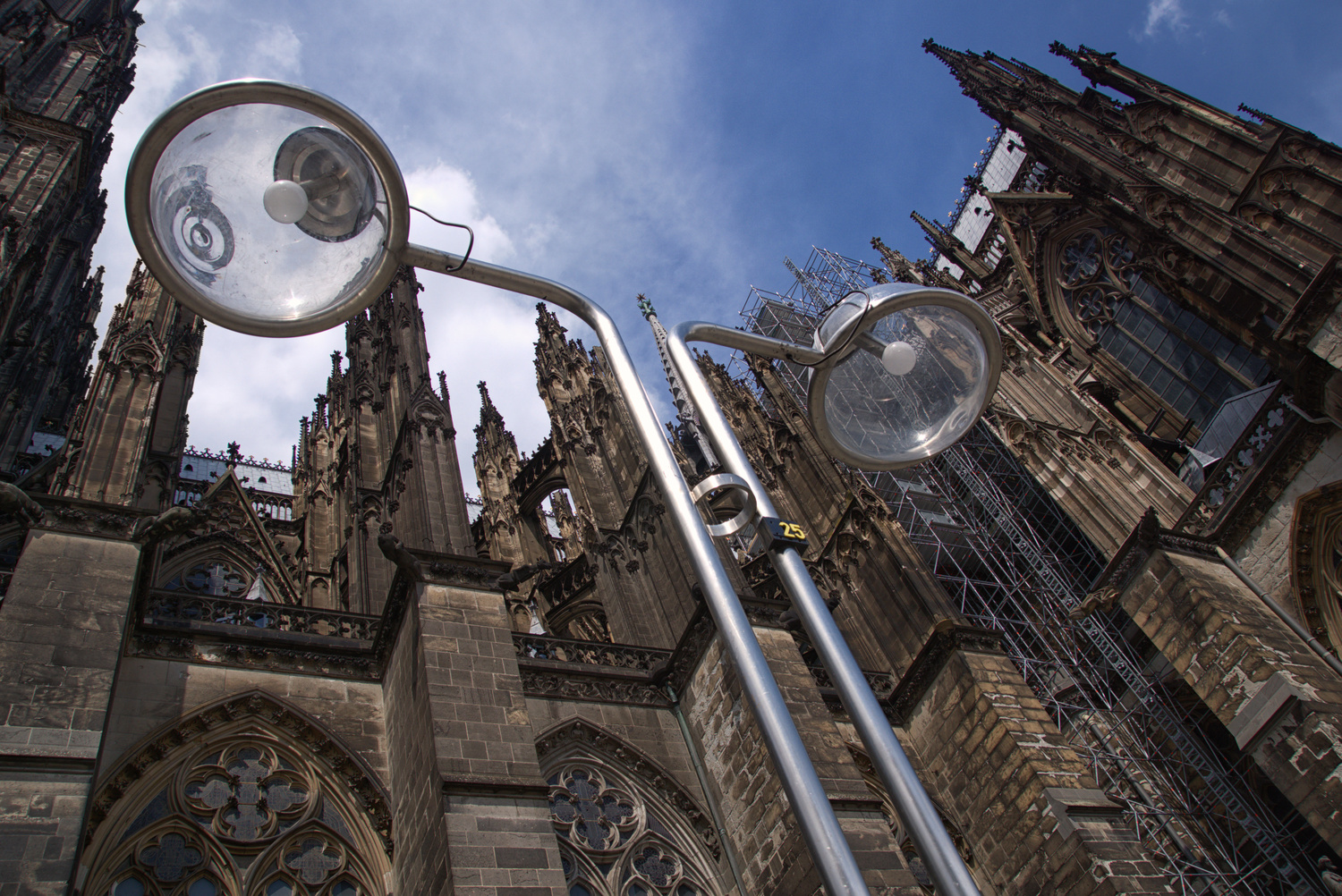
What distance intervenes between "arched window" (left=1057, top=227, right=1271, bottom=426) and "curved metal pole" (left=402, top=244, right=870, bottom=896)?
15276 millimetres

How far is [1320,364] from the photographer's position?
11648mm

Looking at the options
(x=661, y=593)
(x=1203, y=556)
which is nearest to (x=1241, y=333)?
(x=1203, y=556)

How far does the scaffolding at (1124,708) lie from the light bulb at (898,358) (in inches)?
404

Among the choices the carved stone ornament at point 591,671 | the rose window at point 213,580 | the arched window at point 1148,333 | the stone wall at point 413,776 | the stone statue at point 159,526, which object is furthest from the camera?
the arched window at point 1148,333

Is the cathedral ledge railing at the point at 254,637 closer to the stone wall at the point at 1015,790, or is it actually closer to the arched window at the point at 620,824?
the arched window at the point at 620,824

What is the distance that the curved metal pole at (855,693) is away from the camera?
242 centimetres

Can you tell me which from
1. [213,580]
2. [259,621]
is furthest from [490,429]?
[259,621]

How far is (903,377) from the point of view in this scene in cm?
449

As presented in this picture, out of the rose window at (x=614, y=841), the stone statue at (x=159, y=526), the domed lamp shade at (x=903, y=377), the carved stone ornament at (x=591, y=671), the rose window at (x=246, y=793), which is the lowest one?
the domed lamp shade at (x=903, y=377)

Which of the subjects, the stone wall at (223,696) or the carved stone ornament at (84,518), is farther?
the carved stone ornament at (84,518)

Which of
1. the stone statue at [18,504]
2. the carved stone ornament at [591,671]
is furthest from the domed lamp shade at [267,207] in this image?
the carved stone ornament at [591,671]

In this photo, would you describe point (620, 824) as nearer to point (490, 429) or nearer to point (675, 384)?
point (675, 384)

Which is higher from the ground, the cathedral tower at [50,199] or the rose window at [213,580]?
the cathedral tower at [50,199]

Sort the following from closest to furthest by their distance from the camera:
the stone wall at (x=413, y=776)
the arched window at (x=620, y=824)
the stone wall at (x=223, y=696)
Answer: the stone wall at (x=413, y=776), the stone wall at (x=223, y=696), the arched window at (x=620, y=824)
